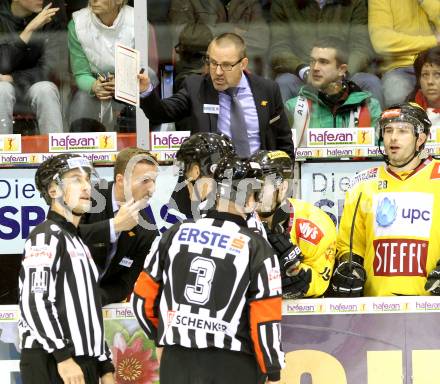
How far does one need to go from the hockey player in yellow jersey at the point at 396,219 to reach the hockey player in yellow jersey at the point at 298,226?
0.41 feet

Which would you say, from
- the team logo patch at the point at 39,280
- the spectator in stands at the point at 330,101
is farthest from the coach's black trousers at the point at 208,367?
the spectator in stands at the point at 330,101

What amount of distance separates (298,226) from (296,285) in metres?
0.32

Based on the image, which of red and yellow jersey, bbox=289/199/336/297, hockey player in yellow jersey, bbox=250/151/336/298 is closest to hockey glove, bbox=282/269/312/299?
hockey player in yellow jersey, bbox=250/151/336/298

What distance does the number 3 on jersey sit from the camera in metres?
4.09

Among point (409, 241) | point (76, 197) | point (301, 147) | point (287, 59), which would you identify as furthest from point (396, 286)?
point (287, 59)

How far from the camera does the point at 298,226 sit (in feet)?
16.8

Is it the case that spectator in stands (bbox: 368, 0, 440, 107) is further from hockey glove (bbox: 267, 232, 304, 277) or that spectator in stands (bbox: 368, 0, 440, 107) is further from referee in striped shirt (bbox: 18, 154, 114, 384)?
referee in striped shirt (bbox: 18, 154, 114, 384)

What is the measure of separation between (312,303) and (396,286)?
1.68 feet

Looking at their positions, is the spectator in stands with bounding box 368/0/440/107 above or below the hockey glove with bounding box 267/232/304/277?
above

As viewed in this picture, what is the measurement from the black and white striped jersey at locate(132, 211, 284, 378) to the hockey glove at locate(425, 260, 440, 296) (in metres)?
1.20

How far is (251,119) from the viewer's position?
19.6 feet

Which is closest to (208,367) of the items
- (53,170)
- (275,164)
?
(53,170)

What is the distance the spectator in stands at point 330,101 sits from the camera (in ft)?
21.4

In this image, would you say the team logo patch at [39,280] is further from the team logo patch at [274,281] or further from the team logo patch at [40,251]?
the team logo patch at [274,281]
